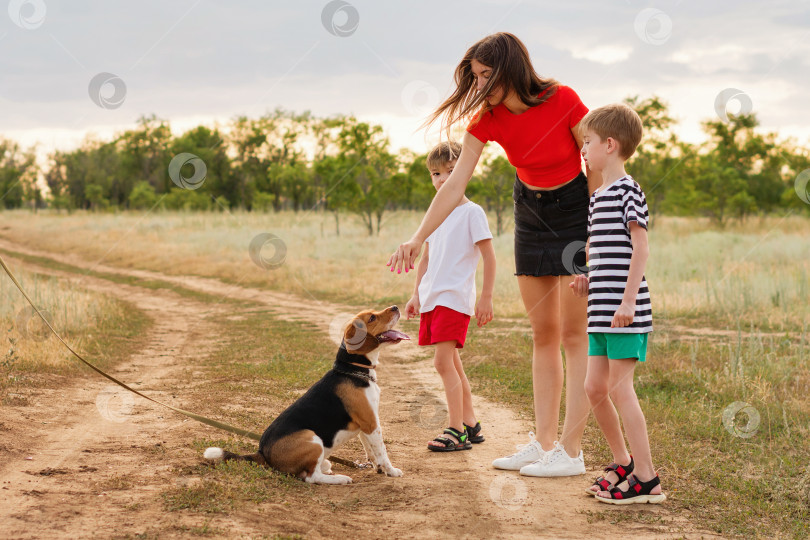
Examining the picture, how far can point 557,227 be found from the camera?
15.0 ft

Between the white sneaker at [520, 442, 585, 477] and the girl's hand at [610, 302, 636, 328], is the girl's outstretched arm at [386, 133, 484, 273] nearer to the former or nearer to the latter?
the girl's hand at [610, 302, 636, 328]

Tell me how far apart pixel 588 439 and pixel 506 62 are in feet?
10.4

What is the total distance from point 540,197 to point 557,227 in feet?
0.72

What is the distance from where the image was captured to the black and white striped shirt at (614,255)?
3.97m

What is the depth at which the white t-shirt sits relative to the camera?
5.41 m

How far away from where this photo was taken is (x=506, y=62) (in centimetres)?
422

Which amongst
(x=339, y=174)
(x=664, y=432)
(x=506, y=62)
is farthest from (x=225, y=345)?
(x=339, y=174)

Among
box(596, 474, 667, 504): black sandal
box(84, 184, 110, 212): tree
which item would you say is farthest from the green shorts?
box(84, 184, 110, 212): tree

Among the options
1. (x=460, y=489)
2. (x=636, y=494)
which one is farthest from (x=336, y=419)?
(x=636, y=494)

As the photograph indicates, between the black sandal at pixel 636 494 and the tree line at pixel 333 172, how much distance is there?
489cm

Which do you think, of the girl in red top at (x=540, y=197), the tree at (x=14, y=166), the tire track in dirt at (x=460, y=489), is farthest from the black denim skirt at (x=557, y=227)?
the tree at (x=14, y=166)

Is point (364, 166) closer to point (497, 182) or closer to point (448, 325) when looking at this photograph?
point (497, 182)

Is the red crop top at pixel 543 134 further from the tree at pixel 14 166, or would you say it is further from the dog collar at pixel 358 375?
the tree at pixel 14 166

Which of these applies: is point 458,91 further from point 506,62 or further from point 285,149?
point 285,149
